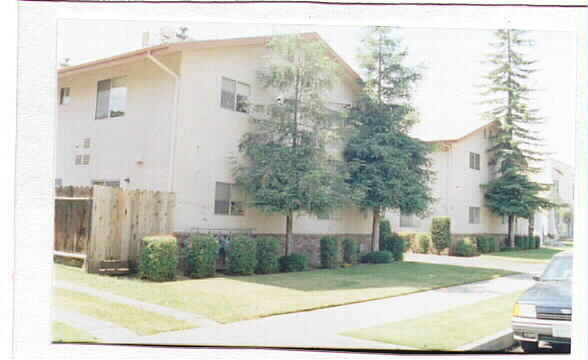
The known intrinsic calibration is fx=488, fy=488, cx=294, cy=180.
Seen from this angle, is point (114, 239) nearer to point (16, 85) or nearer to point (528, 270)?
point (16, 85)

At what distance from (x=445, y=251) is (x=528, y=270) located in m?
1.10

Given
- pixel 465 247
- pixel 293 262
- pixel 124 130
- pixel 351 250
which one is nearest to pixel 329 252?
pixel 351 250

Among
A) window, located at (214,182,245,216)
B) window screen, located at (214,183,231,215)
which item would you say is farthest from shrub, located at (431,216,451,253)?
window screen, located at (214,183,231,215)

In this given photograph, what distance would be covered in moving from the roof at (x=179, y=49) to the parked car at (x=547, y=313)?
11.7 ft

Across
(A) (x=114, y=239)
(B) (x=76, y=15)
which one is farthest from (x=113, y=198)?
(B) (x=76, y=15)

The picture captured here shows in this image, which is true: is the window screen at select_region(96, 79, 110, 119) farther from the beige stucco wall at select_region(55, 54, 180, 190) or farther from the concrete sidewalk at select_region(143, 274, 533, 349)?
the concrete sidewalk at select_region(143, 274, 533, 349)

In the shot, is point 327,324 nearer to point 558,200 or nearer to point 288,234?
point 288,234

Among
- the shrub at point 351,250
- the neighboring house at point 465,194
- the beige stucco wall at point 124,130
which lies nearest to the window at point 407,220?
the neighboring house at point 465,194

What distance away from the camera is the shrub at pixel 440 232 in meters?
6.99

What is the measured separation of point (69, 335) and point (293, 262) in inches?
115

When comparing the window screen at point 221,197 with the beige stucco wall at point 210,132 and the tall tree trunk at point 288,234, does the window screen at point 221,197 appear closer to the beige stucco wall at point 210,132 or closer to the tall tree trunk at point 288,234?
the beige stucco wall at point 210,132

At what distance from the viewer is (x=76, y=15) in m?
5.12

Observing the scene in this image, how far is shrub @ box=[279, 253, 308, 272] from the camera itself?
6.54 meters

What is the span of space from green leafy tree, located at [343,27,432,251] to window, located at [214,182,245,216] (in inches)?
68.6
